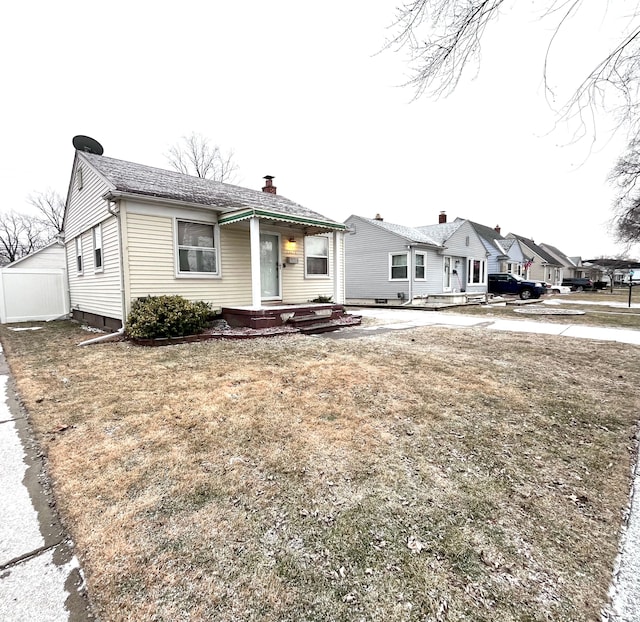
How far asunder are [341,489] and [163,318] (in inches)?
237

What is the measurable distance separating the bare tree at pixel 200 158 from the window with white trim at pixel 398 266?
659 inches

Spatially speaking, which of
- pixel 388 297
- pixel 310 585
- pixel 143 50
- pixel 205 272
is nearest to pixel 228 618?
pixel 310 585

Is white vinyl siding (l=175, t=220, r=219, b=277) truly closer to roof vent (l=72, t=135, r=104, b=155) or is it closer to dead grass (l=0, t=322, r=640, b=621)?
dead grass (l=0, t=322, r=640, b=621)

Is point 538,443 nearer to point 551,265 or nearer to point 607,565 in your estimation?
point 607,565

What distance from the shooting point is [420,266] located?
17.4 m

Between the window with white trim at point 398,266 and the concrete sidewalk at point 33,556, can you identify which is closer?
the concrete sidewalk at point 33,556

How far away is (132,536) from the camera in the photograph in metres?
1.81

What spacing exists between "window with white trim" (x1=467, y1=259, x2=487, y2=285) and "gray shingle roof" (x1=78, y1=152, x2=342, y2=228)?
1382 centimetres

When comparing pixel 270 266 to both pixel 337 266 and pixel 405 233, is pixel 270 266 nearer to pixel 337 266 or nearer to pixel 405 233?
pixel 337 266

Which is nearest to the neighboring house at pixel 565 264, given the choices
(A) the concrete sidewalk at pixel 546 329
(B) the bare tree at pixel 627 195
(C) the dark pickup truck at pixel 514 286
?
(B) the bare tree at pixel 627 195

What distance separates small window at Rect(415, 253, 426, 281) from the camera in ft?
56.5

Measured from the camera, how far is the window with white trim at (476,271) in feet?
70.2

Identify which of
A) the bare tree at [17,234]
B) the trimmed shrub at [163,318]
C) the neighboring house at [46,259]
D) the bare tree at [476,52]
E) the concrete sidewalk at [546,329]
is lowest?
the concrete sidewalk at [546,329]

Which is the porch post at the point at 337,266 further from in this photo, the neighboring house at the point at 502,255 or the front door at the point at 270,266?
the neighboring house at the point at 502,255
